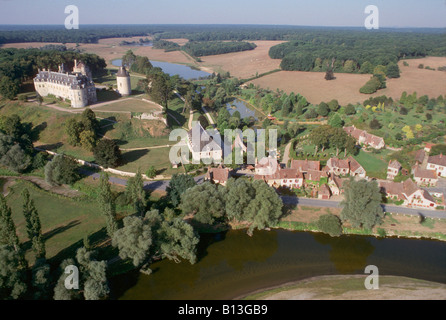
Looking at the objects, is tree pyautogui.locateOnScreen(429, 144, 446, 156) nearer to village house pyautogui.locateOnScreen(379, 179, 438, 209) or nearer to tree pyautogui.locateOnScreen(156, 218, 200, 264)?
village house pyautogui.locateOnScreen(379, 179, 438, 209)

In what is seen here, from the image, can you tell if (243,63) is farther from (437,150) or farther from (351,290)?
(351,290)

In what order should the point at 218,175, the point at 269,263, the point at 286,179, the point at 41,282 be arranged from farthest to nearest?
the point at 286,179 → the point at 218,175 → the point at 269,263 → the point at 41,282

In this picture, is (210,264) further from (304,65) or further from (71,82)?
(304,65)

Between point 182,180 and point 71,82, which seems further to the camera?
Answer: point 71,82

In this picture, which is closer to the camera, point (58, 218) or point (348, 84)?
point (58, 218)

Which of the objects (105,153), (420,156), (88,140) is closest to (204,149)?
(105,153)

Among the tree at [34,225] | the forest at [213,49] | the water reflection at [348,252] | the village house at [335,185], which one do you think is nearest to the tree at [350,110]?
the village house at [335,185]
